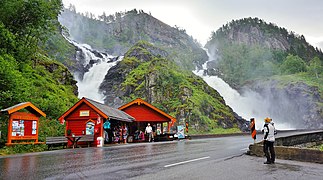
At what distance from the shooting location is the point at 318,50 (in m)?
155

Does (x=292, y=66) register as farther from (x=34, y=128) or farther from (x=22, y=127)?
(x=22, y=127)

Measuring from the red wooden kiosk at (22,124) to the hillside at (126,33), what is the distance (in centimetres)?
9477

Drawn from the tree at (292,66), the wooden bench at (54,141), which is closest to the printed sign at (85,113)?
the wooden bench at (54,141)

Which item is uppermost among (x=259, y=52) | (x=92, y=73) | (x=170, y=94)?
(x=259, y=52)

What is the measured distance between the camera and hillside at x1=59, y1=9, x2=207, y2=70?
12448 centimetres

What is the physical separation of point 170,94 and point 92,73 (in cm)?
1941

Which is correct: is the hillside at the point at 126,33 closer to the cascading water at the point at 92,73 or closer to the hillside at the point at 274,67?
the hillside at the point at 274,67

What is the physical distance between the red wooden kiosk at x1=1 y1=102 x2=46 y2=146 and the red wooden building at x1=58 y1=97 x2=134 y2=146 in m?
5.00

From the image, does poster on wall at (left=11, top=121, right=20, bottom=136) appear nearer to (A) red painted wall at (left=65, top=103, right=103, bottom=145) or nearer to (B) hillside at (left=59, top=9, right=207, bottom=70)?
(A) red painted wall at (left=65, top=103, right=103, bottom=145)

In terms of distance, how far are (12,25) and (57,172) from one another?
22.1m

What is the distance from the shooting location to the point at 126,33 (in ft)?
439

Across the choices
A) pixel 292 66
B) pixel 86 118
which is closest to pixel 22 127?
pixel 86 118

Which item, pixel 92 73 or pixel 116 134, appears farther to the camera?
pixel 92 73

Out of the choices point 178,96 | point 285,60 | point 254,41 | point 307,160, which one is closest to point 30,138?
point 307,160
